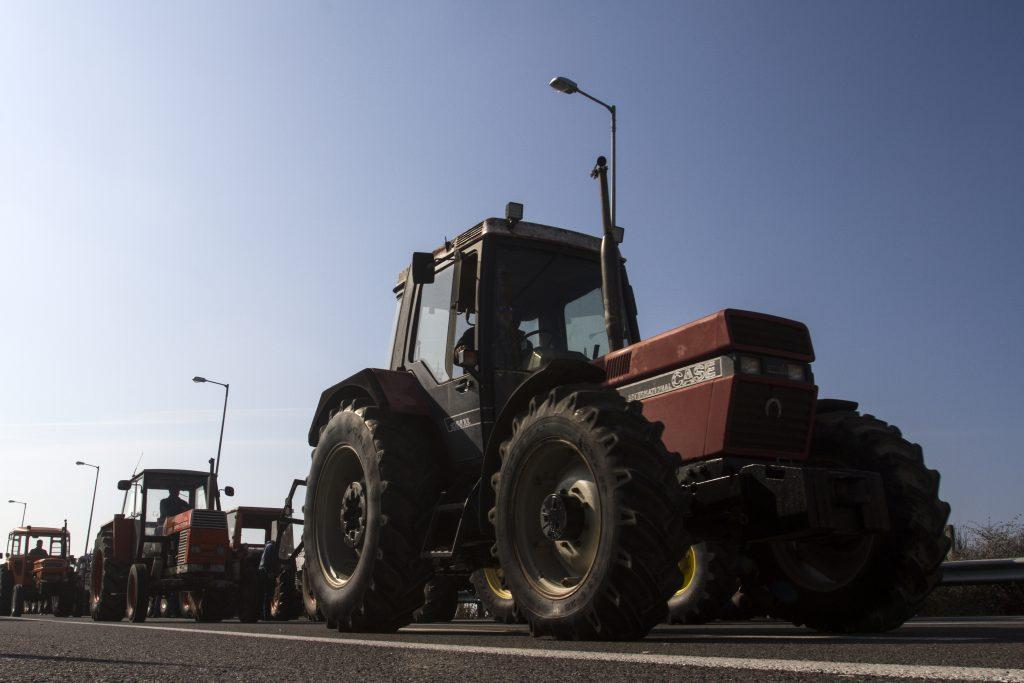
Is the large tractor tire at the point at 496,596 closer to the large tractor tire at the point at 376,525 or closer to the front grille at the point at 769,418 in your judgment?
the large tractor tire at the point at 376,525

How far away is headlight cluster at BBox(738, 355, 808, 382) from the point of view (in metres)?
5.27

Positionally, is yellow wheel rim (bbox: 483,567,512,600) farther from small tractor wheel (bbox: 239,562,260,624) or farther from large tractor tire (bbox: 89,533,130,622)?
large tractor tire (bbox: 89,533,130,622)

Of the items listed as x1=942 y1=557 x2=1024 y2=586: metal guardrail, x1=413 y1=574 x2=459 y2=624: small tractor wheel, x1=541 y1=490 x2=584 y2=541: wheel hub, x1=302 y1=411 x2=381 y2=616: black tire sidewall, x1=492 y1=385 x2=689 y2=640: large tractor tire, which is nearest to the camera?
x1=492 y1=385 x2=689 y2=640: large tractor tire

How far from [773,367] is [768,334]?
191mm

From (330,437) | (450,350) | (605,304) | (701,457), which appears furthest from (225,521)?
(701,457)

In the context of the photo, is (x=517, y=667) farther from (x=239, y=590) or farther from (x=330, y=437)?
(x=239, y=590)

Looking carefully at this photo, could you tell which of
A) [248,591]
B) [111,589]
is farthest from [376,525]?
[111,589]

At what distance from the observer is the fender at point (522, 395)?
549 cm

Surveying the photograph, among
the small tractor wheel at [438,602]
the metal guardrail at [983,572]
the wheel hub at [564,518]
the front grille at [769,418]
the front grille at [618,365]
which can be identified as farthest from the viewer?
the small tractor wheel at [438,602]

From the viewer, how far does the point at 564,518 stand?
16.1 feet

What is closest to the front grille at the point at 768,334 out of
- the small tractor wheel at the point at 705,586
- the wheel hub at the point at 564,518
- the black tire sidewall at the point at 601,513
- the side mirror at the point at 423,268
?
the black tire sidewall at the point at 601,513

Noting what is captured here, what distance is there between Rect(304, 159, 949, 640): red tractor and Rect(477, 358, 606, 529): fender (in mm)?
14

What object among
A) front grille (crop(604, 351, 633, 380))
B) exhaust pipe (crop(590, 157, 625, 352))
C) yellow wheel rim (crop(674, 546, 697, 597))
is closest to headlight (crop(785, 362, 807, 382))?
front grille (crop(604, 351, 633, 380))

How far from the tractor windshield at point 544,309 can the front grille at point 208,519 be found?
10.4 metres
